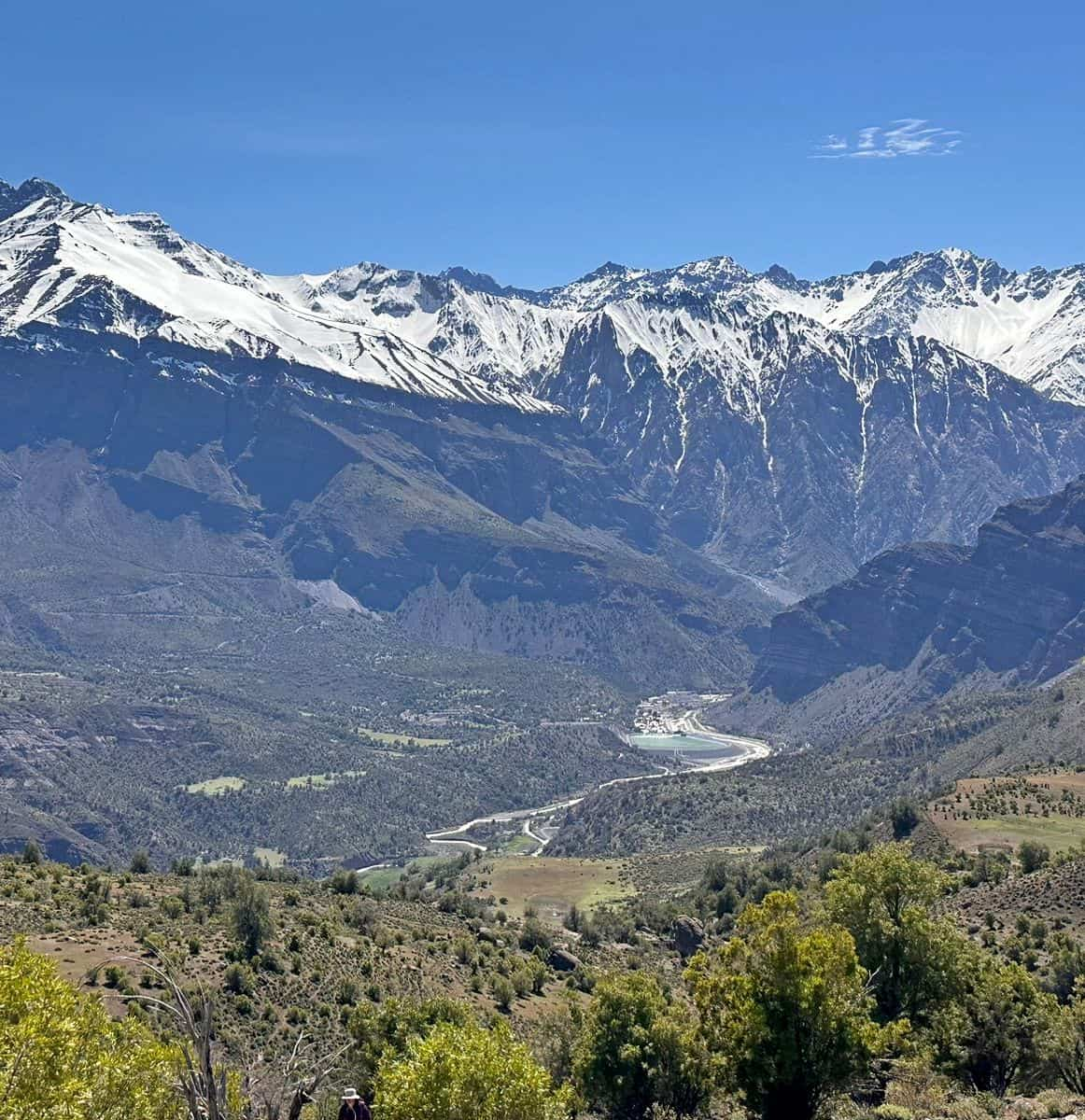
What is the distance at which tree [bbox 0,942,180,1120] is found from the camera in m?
37.4

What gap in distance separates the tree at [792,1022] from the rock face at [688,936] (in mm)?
66547

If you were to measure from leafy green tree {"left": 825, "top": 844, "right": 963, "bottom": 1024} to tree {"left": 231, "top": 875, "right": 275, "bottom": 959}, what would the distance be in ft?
127

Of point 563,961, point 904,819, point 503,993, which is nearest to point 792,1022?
point 503,993

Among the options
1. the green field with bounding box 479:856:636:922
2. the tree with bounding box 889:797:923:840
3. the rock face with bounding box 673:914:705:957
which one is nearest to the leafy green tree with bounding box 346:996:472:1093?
the rock face with bounding box 673:914:705:957

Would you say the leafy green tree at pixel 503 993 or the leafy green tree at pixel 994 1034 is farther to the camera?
the leafy green tree at pixel 503 993

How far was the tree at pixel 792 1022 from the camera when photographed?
2192 inches

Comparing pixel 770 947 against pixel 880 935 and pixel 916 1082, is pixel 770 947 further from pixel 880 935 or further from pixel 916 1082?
pixel 880 935

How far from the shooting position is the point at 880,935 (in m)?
69.2

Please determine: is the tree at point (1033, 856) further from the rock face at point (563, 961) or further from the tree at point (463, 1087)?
the tree at point (463, 1087)

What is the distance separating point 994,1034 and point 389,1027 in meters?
27.7

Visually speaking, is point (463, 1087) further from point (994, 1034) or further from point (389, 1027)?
point (994, 1034)

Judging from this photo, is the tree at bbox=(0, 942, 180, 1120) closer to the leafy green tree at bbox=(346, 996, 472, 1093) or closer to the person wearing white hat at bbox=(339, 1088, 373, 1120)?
the person wearing white hat at bbox=(339, 1088, 373, 1120)

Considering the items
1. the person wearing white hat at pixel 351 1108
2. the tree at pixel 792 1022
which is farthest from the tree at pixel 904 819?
the person wearing white hat at pixel 351 1108

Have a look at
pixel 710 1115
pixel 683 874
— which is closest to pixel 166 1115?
pixel 710 1115
